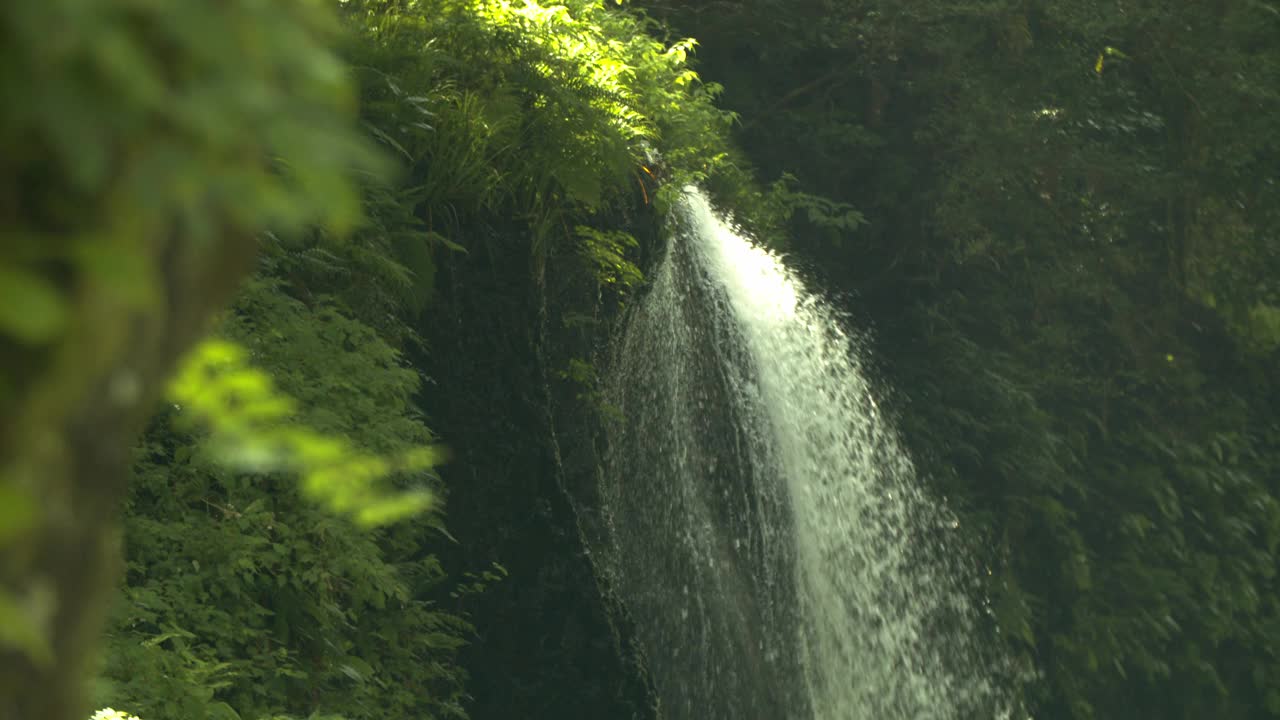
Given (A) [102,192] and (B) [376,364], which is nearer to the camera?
(A) [102,192]

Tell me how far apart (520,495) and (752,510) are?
6.21ft

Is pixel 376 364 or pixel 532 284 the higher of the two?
pixel 532 284

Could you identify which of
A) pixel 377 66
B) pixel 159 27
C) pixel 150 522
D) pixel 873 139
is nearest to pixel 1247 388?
pixel 873 139

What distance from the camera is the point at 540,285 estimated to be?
6.22 meters

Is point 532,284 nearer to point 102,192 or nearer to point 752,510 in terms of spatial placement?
point 752,510

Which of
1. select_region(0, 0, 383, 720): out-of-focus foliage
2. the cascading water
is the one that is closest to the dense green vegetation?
select_region(0, 0, 383, 720): out-of-focus foliage

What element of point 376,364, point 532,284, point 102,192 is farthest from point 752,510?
point 102,192

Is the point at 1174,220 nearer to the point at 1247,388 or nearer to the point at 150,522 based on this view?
the point at 1247,388

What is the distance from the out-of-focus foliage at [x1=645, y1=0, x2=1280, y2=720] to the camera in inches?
432

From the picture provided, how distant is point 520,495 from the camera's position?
19.9ft

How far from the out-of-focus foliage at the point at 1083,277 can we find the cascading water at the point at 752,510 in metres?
2.25

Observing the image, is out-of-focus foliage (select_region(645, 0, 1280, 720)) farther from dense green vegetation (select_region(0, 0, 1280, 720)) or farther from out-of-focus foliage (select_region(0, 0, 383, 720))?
out-of-focus foliage (select_region(0, 0, 383, 720))

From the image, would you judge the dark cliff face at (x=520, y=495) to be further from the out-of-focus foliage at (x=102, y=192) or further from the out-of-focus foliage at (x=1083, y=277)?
the out-of-focus foliage at (x=1083, y=277)

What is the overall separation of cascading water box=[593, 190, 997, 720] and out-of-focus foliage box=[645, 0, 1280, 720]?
225cm
